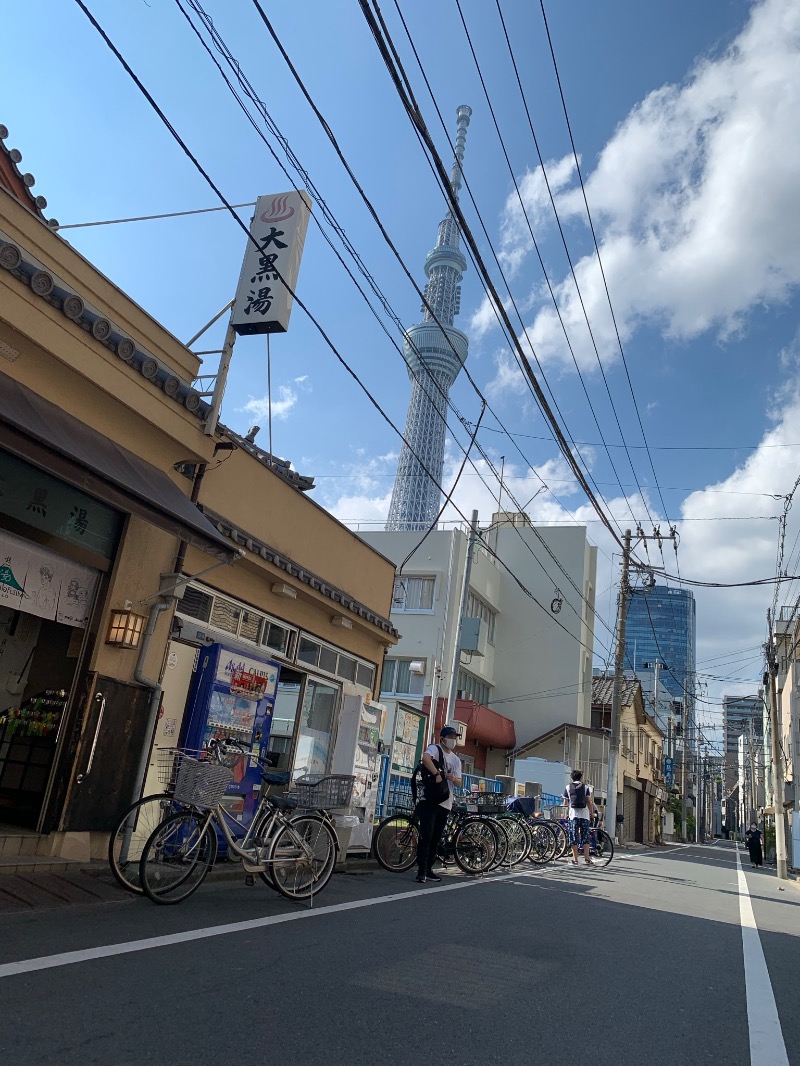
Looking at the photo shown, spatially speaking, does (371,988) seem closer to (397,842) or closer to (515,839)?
(397,842)

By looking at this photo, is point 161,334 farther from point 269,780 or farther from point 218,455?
point 269,780

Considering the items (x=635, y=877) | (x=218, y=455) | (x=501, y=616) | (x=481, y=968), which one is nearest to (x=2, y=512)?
(x=218, y=455)

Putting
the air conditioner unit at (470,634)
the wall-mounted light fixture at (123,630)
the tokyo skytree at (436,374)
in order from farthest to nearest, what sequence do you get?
the tokyo skytree at (436,374), the air conditioner unit at (470,634), the wall-mounted light fixture at (123,630)

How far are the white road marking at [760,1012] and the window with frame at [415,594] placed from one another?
822 inches

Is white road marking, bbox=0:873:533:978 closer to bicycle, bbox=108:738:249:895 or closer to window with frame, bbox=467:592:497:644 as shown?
bicycle, bbox=108:738:249:895

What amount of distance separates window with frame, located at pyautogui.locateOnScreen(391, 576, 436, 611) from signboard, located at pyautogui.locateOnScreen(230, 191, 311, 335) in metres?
18.8

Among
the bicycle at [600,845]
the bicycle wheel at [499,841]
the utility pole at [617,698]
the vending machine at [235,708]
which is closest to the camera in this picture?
the vending machine at [235,708]

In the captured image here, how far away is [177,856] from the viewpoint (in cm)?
552

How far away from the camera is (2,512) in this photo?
6438 mm

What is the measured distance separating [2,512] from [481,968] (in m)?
5.12

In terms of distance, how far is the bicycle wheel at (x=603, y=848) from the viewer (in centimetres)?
1479

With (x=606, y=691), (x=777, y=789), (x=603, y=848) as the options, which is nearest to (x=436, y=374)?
(x=606, y=691)

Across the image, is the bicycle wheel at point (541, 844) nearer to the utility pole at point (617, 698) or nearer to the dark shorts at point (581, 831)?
the dark shorts at point (581, 831)

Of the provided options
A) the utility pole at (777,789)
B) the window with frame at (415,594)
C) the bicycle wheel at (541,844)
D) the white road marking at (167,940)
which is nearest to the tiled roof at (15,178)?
the white road marking at (167,940)
